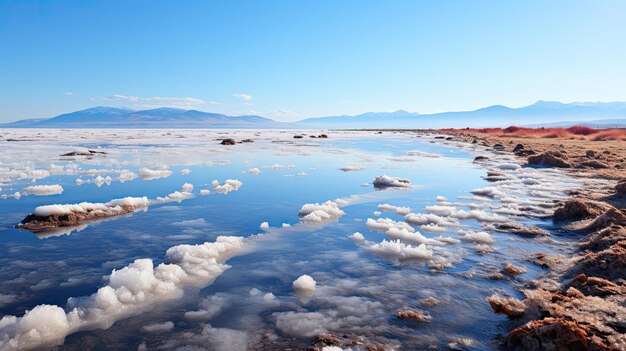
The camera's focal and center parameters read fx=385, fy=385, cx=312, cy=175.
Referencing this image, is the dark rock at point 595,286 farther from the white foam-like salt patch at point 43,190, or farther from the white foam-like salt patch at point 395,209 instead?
the white foam-like salt patch at point 43,190

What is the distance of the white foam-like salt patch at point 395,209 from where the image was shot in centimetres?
811

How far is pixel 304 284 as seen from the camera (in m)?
4.27

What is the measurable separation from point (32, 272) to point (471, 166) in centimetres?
1657

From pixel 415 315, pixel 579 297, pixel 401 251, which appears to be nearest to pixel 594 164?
pixel 401 251

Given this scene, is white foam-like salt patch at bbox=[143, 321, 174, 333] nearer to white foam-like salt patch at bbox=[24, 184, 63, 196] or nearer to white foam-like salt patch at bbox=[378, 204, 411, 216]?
white foam-like salt patch at bbox=[378, 204, 411, 216]

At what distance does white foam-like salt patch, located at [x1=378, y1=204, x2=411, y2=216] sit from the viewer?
319 inches

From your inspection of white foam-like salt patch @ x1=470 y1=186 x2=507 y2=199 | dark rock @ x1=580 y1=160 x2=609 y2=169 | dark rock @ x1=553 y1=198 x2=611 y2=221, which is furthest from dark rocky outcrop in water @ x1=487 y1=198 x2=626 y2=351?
dark rock @ x1=580 y1=160 x2=609 y2=169

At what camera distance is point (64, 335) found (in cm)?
332

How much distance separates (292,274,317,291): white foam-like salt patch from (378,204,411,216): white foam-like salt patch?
416cm

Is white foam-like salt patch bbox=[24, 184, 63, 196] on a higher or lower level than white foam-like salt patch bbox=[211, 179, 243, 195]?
higher

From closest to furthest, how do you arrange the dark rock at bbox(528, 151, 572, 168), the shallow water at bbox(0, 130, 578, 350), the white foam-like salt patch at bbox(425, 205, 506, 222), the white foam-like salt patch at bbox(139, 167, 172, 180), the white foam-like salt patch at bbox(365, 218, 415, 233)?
the shallow water at bbox(0, 130, 578, 350) → the white foam-like salt patch at bbox(365, 218, 415, 233) → the white foam-like salt patch at bbox(425, 205, 506, 222) → the white foam-like salt patch at bbox(139, 167, 172, 180) → the dark rock at bbox(528, 151, 572, 168)

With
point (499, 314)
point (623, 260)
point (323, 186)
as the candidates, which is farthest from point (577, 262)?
point (323, 186)

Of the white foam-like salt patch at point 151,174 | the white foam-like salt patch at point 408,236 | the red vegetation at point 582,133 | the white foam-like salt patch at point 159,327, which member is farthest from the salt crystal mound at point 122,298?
the red vegetation at point 582,133

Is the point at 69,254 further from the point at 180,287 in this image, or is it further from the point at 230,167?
the point at 230,167
